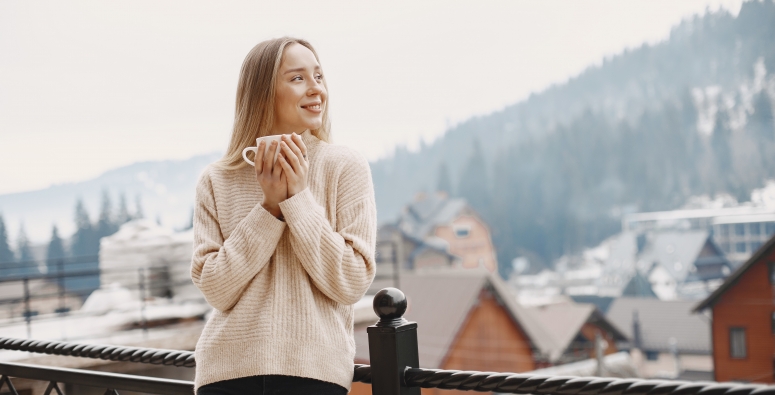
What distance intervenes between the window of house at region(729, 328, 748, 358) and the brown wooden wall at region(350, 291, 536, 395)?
487cm

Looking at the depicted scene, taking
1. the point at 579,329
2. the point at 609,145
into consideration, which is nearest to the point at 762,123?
the point at 609,145

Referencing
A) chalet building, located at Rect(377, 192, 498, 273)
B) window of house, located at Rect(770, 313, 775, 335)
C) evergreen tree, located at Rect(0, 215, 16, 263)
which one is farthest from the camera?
chalet building, located at Rect(377, 192, 498, 273)

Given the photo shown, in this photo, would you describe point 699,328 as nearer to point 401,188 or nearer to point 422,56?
point 401,188

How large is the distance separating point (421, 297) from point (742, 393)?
1614 cm

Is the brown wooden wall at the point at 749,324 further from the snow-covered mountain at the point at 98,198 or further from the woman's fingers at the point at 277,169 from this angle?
the woman's fingers at the point at 277,169

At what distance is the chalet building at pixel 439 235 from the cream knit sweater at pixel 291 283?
32.4 meters

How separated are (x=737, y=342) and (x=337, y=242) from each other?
17818 millimetres

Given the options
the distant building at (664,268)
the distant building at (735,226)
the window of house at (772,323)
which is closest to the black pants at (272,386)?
the window of house at (772,323)

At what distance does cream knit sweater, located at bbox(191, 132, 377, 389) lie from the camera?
83 centimetres

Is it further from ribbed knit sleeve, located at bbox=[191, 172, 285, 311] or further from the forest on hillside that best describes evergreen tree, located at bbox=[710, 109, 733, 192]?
ribbed knit sleeve, located at bbox=[191, 172, 285, 311]

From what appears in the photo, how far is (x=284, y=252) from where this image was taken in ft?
2.90

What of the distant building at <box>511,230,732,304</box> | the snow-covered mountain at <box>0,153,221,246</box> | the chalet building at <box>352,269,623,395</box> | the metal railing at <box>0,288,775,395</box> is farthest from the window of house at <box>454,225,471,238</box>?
the metal railing at <box>0,288,775,395</box>

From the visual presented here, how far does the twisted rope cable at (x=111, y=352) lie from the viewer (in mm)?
1106

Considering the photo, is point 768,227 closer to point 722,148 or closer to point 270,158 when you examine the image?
point 722,148
